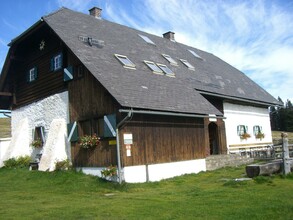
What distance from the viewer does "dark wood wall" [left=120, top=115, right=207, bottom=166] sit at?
13.7 m

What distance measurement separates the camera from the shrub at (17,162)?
1784cm

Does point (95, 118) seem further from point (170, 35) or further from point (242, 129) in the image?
point (170, 35)

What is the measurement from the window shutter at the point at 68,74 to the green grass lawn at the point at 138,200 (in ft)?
14.2

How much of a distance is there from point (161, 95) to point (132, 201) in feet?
21.3

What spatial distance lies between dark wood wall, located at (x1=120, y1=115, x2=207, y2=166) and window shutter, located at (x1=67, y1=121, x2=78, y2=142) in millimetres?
2961

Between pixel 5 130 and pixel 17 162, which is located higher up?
pixel 5 130

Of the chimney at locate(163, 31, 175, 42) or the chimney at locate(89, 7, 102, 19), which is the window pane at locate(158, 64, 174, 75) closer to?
the chimney at locate(89, 7, 102, 19)

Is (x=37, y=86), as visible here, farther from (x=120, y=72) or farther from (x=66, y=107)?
Result: (x=120, y=72)

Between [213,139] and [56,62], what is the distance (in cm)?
998

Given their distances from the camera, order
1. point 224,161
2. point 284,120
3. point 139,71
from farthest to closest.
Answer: point 284,120
point 224,161
point 139,71

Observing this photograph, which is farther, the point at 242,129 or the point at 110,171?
the point at 242,129

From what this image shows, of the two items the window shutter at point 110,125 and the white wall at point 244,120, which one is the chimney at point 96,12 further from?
the window shutter at point 110,125

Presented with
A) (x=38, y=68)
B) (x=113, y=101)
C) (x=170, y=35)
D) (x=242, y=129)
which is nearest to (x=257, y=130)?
(x=242, y=129)

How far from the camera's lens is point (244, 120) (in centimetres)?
2348
